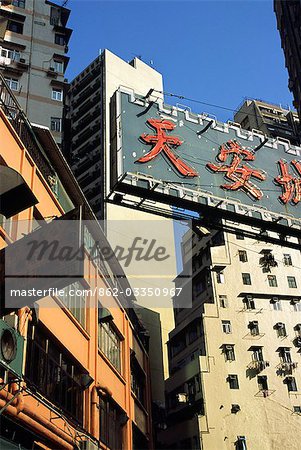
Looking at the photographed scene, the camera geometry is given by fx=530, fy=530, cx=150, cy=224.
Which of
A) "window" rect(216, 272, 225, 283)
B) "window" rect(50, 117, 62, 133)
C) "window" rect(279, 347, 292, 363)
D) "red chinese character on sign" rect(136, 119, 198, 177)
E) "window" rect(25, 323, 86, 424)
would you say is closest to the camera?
"window" rect(25, 323, 86, 424)

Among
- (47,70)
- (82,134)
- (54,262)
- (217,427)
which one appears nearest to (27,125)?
(54,262)

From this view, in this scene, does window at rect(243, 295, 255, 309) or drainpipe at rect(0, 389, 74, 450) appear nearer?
drainpipe at rect(0, 389, 74, 450)

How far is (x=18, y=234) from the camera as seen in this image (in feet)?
44.3

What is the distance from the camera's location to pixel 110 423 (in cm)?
1934

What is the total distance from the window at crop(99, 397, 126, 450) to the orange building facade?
0.03 m

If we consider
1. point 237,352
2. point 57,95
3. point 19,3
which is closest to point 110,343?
point 237,352

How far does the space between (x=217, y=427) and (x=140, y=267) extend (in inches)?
666

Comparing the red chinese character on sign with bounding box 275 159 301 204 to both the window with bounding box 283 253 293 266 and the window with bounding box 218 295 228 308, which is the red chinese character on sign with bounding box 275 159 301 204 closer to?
the window with bounding box 218 295 228 308

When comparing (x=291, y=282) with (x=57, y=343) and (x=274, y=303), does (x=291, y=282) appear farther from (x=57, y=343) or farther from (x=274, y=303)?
(x=57, y=343)

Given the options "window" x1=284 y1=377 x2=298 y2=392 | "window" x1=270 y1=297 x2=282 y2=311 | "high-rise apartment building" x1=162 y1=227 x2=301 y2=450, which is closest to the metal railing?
"high-rise apartment building" x1=162 y1=227 x2=301 y2=450

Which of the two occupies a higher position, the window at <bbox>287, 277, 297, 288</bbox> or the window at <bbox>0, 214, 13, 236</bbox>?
the window at <bbox>287, 277, 297, 288</bbox>

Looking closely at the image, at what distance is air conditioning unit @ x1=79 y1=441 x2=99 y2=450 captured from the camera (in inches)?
586

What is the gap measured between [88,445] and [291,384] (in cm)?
2630

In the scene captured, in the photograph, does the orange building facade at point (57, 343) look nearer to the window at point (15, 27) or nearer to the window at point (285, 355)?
the window at point (285, 355)
